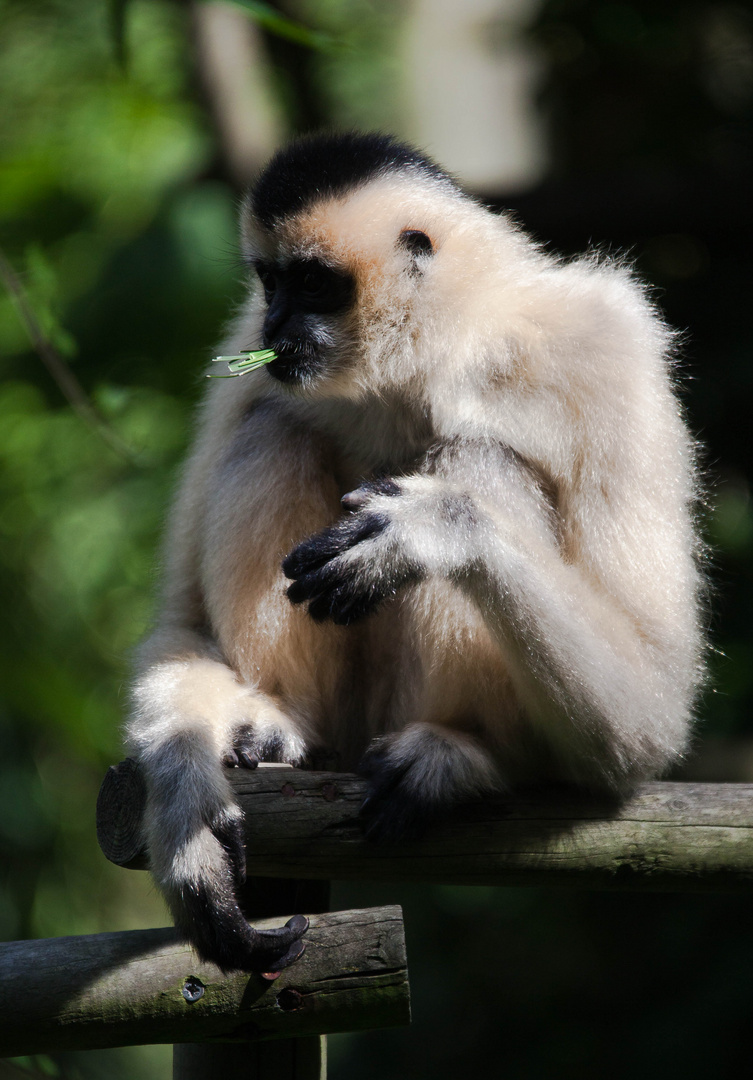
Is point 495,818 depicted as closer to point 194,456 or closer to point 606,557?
point 606,557

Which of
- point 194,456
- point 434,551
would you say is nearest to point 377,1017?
point 434,551

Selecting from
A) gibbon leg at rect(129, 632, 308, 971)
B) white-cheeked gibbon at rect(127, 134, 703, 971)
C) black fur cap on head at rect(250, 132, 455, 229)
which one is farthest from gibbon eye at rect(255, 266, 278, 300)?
gibbon leg at rect(129, 632, 308, 971)

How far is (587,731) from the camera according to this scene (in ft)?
8.04

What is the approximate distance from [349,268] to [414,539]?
970 millimetres

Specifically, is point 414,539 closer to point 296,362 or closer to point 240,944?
point 296,362

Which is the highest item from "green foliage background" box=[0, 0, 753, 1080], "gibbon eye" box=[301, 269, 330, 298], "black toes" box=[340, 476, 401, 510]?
"gibbon eye" box=[301, 269, 330, 298]

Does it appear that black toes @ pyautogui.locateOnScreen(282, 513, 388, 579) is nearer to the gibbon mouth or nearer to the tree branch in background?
the gibbon mouth

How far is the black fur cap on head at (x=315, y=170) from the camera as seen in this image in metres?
2.84

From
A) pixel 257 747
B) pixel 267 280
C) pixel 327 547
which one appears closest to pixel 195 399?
pixel 267 280

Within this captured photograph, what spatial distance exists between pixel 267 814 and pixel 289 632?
545mm

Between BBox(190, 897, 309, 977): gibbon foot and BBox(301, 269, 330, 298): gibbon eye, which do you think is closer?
BBox(190, 897, 309, 977): gibbon foot

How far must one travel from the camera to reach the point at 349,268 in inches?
112

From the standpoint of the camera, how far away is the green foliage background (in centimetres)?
485

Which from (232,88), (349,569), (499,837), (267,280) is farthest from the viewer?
(232,88)
